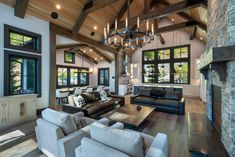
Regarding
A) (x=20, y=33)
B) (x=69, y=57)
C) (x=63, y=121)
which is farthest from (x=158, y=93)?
(x=69, y=57)

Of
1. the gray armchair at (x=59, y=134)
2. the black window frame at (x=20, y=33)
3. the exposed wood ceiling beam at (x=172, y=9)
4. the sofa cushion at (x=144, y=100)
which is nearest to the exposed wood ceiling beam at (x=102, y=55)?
the exposed wood ceiling beam at (x=172, y=9)

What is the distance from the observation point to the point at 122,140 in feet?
4.30

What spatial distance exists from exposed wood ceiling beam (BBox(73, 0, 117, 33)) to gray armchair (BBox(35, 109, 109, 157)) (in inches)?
163

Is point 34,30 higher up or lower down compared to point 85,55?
lower down

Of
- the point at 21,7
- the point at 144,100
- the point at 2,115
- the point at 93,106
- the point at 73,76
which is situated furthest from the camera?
the point at 73,76

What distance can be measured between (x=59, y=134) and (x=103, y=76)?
31.6 ft

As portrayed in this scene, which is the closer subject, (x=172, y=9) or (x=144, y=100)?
(x=172, y=9)

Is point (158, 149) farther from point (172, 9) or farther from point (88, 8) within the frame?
point (88, 8)

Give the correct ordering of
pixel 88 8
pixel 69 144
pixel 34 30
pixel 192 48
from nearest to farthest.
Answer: pixel 69 144, pixel 34 30, pixel 88 8, pixel 192 48

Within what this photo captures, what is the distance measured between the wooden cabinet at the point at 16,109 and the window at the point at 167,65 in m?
8.55

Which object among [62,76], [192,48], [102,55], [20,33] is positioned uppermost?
[192,48]

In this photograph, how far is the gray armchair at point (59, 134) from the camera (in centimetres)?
173

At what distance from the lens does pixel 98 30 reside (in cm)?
687

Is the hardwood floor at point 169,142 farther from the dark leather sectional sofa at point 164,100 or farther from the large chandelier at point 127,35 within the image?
the large chandelier at point 127,35
